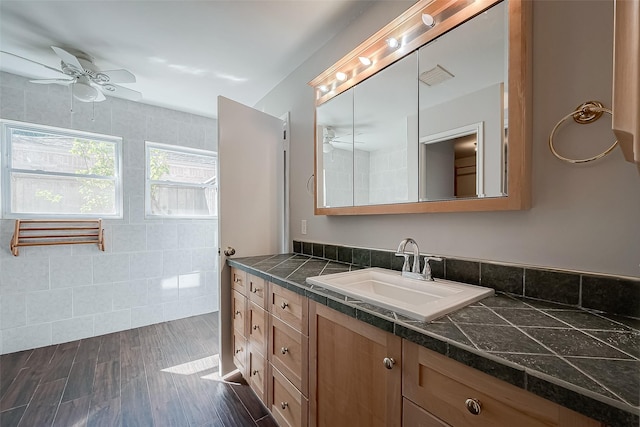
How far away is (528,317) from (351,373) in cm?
62

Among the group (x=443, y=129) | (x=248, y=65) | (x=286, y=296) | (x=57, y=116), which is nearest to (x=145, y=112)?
(x=57, y=116)

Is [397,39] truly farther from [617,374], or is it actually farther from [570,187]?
[617,374]

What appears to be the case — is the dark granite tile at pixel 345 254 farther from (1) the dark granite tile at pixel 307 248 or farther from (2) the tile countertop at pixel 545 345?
(2) the tile countertop at pixel 545 345

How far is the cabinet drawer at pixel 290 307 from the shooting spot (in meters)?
1.23

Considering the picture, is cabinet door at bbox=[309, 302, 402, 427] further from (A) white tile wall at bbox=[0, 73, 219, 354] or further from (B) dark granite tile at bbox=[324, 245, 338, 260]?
(A) white tile wall at bbox=[0, 73, 219, 354]

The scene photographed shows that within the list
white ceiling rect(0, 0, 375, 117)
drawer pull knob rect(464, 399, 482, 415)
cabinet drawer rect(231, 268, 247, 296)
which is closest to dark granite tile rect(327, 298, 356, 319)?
drawer pull knob rect(464, 399, 482, 415)

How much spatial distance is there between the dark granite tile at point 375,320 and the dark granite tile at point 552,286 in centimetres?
59

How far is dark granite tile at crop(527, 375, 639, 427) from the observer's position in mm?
430

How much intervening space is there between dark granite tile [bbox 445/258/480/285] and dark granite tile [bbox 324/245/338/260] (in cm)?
81

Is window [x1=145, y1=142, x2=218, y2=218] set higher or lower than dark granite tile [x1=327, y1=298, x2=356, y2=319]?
higher

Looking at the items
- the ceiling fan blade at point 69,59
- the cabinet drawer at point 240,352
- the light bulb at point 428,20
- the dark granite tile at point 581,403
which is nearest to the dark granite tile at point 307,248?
the cabinet drawer at point 240,352

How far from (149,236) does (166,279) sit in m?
0.56

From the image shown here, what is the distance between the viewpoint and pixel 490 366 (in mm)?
589

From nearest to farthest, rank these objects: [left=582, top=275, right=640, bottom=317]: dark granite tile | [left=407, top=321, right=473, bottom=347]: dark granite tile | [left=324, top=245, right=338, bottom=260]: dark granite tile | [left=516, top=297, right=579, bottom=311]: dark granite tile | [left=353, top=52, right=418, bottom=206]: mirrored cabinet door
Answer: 1. [left=407, top=321, right=473, bottom=347]: dark granite tile
2. [left=582, top=275, right=640, bottom=317]: dark granite tile
3. [left=516, top=297, right=579, bottom=311]: dark granite tile
4. [left=353, top=52, right=418, bottom=206]: mirrored cabinet door
5. [left=324, top=245, right=338, bottom=260]: dark granite tile
